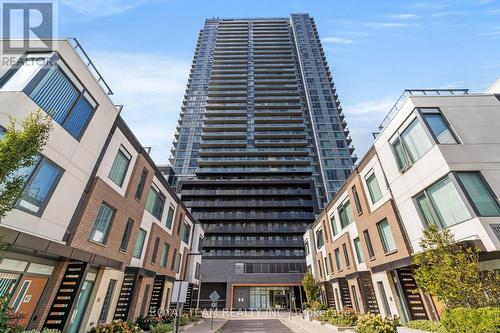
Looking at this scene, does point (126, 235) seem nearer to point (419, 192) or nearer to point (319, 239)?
point (419, 192)

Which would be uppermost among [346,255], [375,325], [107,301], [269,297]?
[346,255]

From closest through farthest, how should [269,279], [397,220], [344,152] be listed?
[397,220]
[269,279]
[344,152]

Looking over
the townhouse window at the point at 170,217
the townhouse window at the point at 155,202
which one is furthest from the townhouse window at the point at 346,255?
the townhouse window at the point at 155,202

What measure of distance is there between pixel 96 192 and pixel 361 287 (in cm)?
2217

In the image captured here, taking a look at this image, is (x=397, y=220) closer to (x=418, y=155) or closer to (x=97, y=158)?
(x=418, y=155)

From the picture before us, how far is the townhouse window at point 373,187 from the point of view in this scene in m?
18.2

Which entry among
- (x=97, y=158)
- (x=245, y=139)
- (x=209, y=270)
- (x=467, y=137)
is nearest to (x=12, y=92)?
(x=97, y=158)

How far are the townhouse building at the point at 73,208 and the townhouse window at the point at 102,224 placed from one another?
2.2 inches

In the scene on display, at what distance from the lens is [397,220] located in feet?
49.8

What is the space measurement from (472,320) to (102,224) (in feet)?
58.2

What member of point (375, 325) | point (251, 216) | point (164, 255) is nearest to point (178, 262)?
point (164, 255)

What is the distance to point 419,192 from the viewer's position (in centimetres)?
1330

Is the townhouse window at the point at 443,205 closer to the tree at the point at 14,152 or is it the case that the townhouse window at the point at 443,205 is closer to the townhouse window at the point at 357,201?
the townhouse window at the point at 357,201

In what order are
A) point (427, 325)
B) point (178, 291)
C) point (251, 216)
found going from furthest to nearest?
1. point (251, 216)
2. point (178, 291)
3. point (427, 325)
